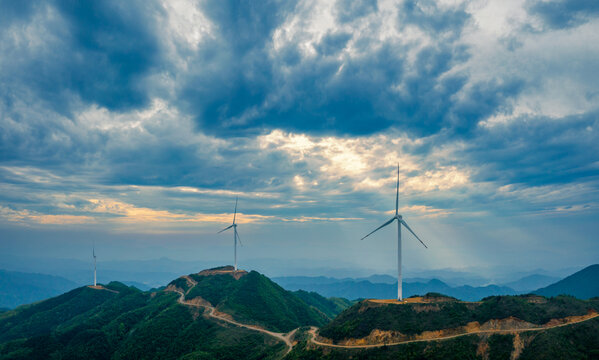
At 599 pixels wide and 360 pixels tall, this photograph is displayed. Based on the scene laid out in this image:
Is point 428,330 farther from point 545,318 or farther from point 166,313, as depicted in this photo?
point 166,313

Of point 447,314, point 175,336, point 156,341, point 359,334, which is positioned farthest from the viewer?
point 175,336

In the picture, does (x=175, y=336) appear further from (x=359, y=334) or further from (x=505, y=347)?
(x=505, y=347)

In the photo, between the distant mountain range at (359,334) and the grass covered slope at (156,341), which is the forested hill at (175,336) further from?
the distant mountain range at (359,334)

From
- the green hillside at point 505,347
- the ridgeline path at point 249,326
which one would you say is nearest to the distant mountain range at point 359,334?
the green hillside at point 505,347

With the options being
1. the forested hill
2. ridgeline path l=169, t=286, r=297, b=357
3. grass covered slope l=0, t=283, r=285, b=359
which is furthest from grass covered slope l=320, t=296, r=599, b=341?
grass covered slope l=0, t=283, r=285, b=359

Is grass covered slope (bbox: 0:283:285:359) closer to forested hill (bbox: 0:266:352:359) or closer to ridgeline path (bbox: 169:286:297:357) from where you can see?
forested hill (bbox: 0:266:352:359)

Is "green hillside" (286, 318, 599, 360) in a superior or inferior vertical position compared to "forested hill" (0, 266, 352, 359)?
superior

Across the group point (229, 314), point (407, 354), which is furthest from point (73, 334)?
point (407, 354)

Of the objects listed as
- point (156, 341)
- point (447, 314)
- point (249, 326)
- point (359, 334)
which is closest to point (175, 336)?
point (156, 341)
